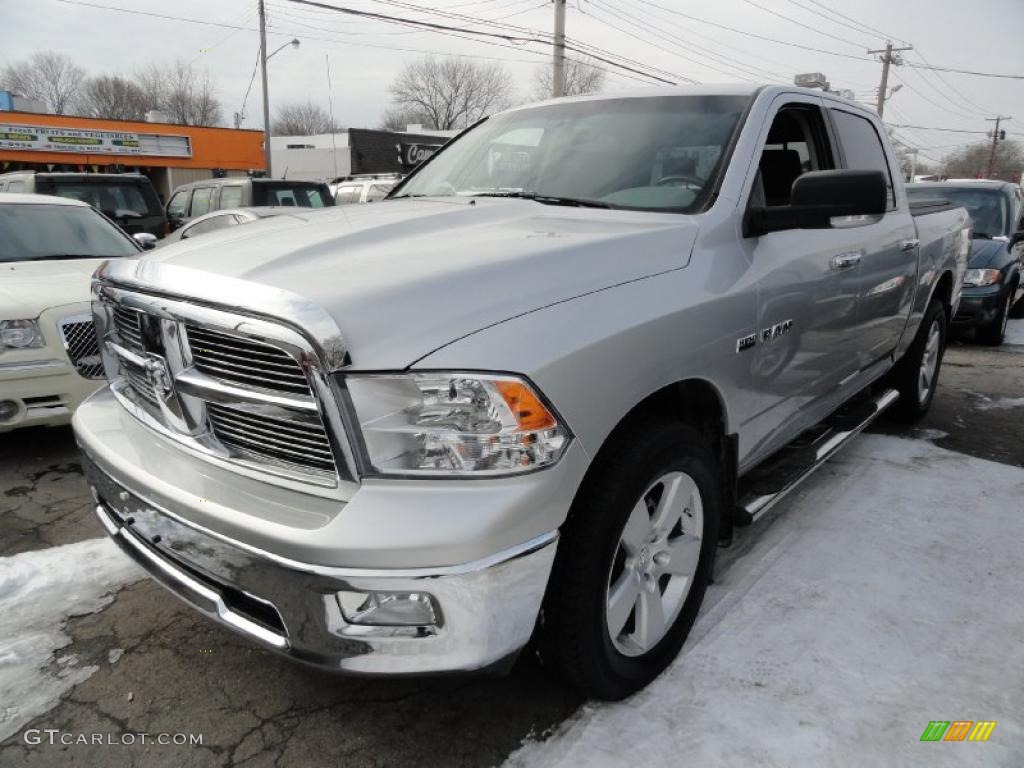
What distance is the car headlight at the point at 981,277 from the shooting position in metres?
7.75

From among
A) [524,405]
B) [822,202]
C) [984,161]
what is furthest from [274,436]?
[984,161]

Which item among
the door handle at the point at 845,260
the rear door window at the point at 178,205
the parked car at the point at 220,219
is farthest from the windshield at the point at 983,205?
the rear door window at the point at 178,205

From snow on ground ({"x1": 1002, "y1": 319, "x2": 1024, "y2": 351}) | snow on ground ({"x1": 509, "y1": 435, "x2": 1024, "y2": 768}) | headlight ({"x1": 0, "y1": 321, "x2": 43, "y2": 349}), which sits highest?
headlight ({"x1": 0, "y1": 321, "x2": 43, "y2": 349})

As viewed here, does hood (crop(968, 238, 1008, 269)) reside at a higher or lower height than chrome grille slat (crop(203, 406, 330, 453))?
higher

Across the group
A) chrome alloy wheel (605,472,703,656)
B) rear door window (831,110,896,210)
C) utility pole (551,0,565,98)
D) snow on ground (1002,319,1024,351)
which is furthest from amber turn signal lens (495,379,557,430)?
utility pole (551,0,565,98)

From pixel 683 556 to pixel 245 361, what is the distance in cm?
142

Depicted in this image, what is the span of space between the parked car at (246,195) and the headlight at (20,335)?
6776 millimetres

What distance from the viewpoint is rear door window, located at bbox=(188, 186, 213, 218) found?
1162 centimetres

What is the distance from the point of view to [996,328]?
8.01 m

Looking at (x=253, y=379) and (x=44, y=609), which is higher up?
(x=253, y=379)

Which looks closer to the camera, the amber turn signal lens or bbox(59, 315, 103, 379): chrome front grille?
the amber turn signal lens

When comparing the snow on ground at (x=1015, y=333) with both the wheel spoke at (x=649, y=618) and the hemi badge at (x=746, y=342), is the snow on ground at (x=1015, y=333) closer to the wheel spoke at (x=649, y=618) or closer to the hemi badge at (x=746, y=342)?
the hemi badge at (x=746, y=342)

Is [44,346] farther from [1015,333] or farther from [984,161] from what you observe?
[984,161]

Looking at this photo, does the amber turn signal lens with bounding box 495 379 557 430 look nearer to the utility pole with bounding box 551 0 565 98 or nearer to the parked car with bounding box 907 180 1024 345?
the parked car with bounding box 907 180 1024 345
